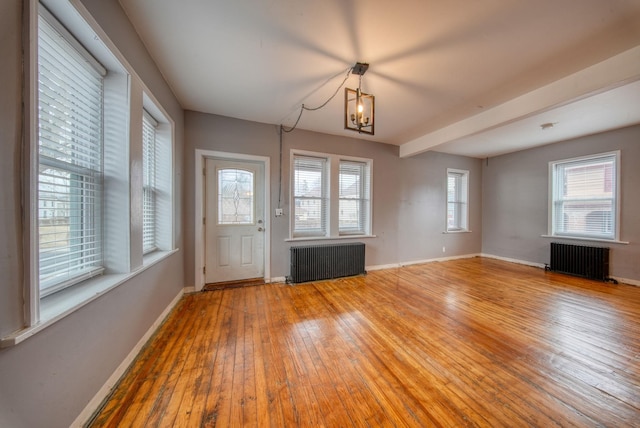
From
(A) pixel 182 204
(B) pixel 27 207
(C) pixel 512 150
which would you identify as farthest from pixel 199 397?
(C) pixel 512 150

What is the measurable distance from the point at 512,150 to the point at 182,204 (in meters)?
6.76

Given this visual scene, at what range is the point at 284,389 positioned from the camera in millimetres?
1519

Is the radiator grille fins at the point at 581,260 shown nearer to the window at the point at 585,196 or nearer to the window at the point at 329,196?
the window at the point at 585,196

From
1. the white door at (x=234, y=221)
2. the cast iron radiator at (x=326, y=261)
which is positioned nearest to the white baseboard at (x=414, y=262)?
the cast iron radiator at (x=326, y=261)

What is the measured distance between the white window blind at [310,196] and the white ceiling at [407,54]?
38.5 inches

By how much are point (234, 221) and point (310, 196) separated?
54.0 inches

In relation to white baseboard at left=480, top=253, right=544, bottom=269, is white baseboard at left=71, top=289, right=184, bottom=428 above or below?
below

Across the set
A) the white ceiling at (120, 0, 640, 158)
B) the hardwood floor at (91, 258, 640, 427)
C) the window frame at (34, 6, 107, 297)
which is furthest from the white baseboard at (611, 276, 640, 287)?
the window frame at (34, 6, 107, 297)

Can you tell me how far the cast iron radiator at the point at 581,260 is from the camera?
3895 millimetres

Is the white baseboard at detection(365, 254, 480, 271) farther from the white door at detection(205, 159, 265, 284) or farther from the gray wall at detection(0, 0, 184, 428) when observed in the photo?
the gray wall at detection(0, 0, 184, 428)

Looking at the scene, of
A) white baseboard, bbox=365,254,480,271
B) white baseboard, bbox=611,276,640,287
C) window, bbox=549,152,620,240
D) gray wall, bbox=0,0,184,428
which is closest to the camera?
gray wall, bbox=0,0,184,428

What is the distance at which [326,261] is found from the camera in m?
3.89

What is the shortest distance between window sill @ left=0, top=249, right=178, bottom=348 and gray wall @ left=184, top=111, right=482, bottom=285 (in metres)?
1.81

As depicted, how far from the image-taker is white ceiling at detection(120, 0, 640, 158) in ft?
5.34
